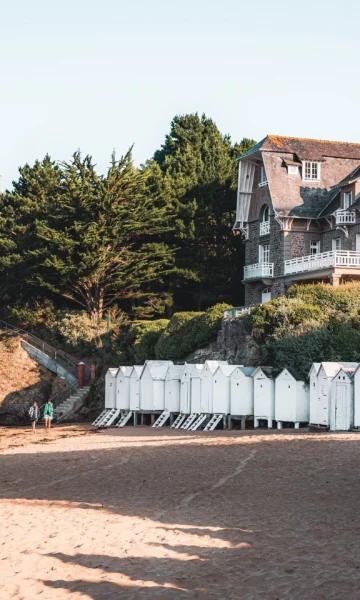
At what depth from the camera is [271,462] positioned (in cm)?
2356

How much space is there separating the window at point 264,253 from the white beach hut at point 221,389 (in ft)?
55.6

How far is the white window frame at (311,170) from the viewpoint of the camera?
5372cm

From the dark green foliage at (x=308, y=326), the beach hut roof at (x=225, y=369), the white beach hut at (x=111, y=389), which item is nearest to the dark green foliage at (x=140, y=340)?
the white beach hut at (x=111, y=389)

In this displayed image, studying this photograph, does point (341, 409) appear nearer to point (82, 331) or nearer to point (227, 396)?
point (227, 396)

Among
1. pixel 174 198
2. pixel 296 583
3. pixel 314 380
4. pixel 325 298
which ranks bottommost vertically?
pixel 296 583

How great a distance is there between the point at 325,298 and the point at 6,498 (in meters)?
25.4

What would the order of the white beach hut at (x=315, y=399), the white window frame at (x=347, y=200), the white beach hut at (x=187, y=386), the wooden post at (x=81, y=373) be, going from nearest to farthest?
the white beach hut at (x=315, y=399), the white beach hut at (x=187, y=386), the white window frame at (x=347, y=200), the wooden post at (x=81, y=373)

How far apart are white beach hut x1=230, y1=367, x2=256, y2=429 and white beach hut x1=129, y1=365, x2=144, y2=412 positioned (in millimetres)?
6935

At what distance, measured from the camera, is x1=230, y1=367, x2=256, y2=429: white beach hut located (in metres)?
37.0

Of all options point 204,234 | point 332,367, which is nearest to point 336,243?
point 204,234

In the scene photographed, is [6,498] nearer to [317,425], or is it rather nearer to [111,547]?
[111,547]

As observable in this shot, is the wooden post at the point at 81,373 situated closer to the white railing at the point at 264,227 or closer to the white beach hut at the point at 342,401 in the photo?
the white railing at the point at 264,227

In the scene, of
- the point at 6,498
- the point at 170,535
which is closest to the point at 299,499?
the point at 170,535

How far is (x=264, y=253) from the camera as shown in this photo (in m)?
54.6
